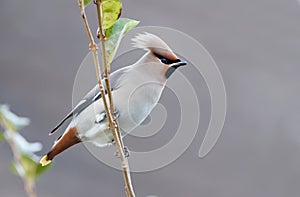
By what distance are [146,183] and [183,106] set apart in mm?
1331

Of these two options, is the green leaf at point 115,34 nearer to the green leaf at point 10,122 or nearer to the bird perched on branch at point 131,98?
the bird perched on branch at point 131,98

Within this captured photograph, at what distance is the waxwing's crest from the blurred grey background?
1.32 meters

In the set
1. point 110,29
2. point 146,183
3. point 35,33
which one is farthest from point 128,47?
point 35,33

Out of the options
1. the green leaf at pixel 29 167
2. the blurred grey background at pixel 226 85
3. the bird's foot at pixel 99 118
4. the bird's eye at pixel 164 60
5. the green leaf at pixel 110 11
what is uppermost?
the green leaf at pixel 110 11

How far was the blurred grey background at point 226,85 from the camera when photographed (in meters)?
1.71

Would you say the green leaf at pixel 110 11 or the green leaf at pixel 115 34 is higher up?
the green leaf at pixel 110 11

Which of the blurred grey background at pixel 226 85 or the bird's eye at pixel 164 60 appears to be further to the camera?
the blurred grey background at pixel 226 85

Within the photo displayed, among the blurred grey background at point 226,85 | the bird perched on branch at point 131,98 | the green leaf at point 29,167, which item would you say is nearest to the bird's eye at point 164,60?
the bird perched on branch at point 131,98

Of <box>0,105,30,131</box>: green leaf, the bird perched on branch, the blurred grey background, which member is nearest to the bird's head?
the bird perched on branch

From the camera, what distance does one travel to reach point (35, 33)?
1764 millimetres

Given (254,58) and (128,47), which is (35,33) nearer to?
(254,58)

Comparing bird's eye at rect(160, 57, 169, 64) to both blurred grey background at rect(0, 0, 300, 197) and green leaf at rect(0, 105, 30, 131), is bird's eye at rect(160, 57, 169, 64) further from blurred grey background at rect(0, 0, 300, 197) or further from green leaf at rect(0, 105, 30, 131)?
blurred grey background at rect(0, 0, 300, 197)

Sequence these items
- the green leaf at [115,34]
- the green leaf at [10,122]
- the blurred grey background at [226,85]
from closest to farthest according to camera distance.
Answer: the green leaf at [115,34]
the green leaf at [10,122]
the blurred grey background at [226,85]

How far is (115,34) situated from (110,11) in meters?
0.02
